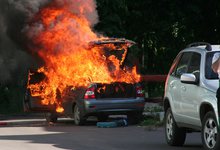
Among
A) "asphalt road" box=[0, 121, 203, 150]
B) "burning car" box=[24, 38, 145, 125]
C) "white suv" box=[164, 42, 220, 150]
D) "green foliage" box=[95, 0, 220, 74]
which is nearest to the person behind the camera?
"white suv" box=[164, 42, 220, 150]

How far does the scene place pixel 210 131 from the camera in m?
12.9

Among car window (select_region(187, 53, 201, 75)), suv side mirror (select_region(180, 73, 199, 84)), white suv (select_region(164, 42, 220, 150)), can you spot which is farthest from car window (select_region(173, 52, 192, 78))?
suv side mirror (select_region(180, 73, 199, 84))

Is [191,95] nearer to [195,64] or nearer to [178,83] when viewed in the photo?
[195,64]

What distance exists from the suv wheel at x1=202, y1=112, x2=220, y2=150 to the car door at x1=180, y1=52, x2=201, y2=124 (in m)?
0.51

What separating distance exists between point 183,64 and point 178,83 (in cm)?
48

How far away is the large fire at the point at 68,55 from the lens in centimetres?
2161

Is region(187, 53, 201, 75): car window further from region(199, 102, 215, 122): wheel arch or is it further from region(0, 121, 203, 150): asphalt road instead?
Result: region(0, 121, 203, 150): asphalt road

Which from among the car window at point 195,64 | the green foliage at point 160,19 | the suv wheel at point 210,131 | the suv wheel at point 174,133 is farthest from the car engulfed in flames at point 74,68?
the suv wheel at point 210,131

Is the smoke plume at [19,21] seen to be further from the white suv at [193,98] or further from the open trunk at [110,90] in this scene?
the white suv at [193,98]

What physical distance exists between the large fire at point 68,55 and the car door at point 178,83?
244 inches

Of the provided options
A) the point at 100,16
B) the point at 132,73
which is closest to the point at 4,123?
the point at 132,73

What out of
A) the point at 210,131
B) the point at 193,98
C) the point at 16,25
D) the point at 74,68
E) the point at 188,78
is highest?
the point at 16,25

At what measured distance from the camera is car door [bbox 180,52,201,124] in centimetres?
1360

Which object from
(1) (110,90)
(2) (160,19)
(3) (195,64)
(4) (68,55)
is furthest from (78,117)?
(2) (160,19)
